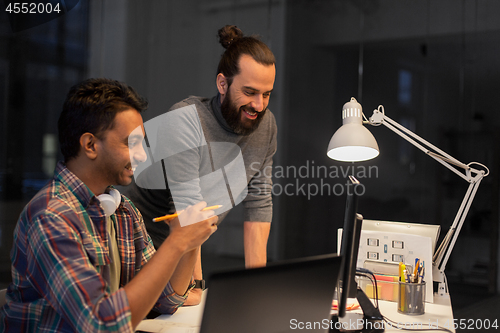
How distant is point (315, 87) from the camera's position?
11.9 feet

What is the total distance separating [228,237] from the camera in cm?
372

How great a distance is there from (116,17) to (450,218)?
2987 millimetres

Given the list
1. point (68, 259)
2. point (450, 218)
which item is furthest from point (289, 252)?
point (68, 259)

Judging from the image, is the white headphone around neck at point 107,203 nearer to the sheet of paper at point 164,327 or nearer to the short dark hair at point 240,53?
the sheet of paper at point 164,327

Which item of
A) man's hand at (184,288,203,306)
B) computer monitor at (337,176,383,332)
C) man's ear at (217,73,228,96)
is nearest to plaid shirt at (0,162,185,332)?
man's hand at (184,288,203,306)

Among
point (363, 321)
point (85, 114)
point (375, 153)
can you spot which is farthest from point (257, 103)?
point (363, 321)

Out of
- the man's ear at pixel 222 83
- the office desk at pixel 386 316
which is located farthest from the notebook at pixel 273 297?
the man's ear at pixel 222 83

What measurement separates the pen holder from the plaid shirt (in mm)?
901

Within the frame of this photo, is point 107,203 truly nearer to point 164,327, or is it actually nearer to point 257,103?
point 164,327

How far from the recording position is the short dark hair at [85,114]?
1.09 metres

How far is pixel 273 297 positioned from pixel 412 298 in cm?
72

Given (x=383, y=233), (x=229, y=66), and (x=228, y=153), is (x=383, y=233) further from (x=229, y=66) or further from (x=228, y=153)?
(x=229, y=66)

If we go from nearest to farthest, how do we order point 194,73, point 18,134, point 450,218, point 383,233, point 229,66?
point 383,233 → point 229,66 → point 18,134 → point 450,218 → point 194,73

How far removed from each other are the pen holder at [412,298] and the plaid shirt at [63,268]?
90 cm
